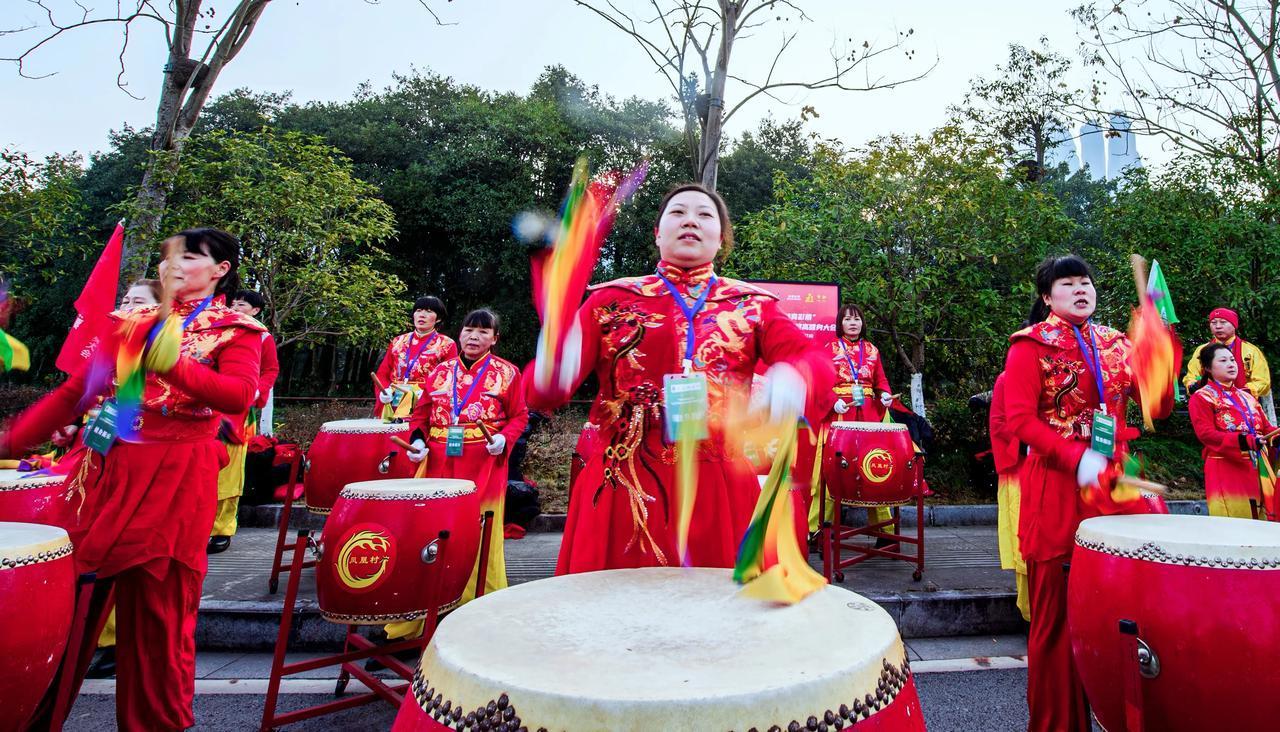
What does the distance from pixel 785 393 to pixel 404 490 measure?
6.63 feet

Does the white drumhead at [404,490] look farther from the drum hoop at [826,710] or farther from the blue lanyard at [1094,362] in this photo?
the blue lanyard at [1094,362]

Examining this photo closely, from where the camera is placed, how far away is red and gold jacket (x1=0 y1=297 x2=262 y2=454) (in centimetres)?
210

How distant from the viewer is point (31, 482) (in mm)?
2791

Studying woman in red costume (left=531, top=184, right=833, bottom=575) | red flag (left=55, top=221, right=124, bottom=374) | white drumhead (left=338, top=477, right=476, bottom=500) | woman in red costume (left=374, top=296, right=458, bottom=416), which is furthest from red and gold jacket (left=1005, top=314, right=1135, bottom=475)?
woman in red costume (left=374, top=296, right=458, bottom=416)

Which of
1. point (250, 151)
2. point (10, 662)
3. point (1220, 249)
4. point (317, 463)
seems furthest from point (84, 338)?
point (1220, 249)

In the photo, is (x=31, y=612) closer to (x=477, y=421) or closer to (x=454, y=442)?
(x=454, y=442)

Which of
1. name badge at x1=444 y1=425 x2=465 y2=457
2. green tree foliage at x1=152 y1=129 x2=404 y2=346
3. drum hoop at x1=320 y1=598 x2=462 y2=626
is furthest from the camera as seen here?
green tree foliage at x1=152 y1=129 x2=404 y2=346

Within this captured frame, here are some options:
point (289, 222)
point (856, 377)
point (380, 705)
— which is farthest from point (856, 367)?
point (289, 222)

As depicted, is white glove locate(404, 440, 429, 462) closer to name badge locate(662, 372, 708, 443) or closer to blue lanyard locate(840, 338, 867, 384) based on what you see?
name badge locate(662, 372, 708, 443)

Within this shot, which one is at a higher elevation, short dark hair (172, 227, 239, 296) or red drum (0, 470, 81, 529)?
short dark hair (172, 227, 239, 296)

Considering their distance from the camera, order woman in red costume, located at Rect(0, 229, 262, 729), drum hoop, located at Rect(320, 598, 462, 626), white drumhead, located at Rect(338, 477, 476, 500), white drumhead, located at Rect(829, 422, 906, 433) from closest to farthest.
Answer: woman in red costume, located at Rect(0, 229, 262, 729) < drum hoop, located at Rect(320, 598, 462, 626) < white drumhead, located at Rect(338, 477, 476, 500) < white drumhead, located at Rect(829, 422, 906, 433)

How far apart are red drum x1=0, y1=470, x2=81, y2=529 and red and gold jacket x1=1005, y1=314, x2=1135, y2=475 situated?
361cm

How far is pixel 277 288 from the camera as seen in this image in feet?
29.6

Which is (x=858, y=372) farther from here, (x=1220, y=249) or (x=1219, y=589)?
(x=1220, y=249)
